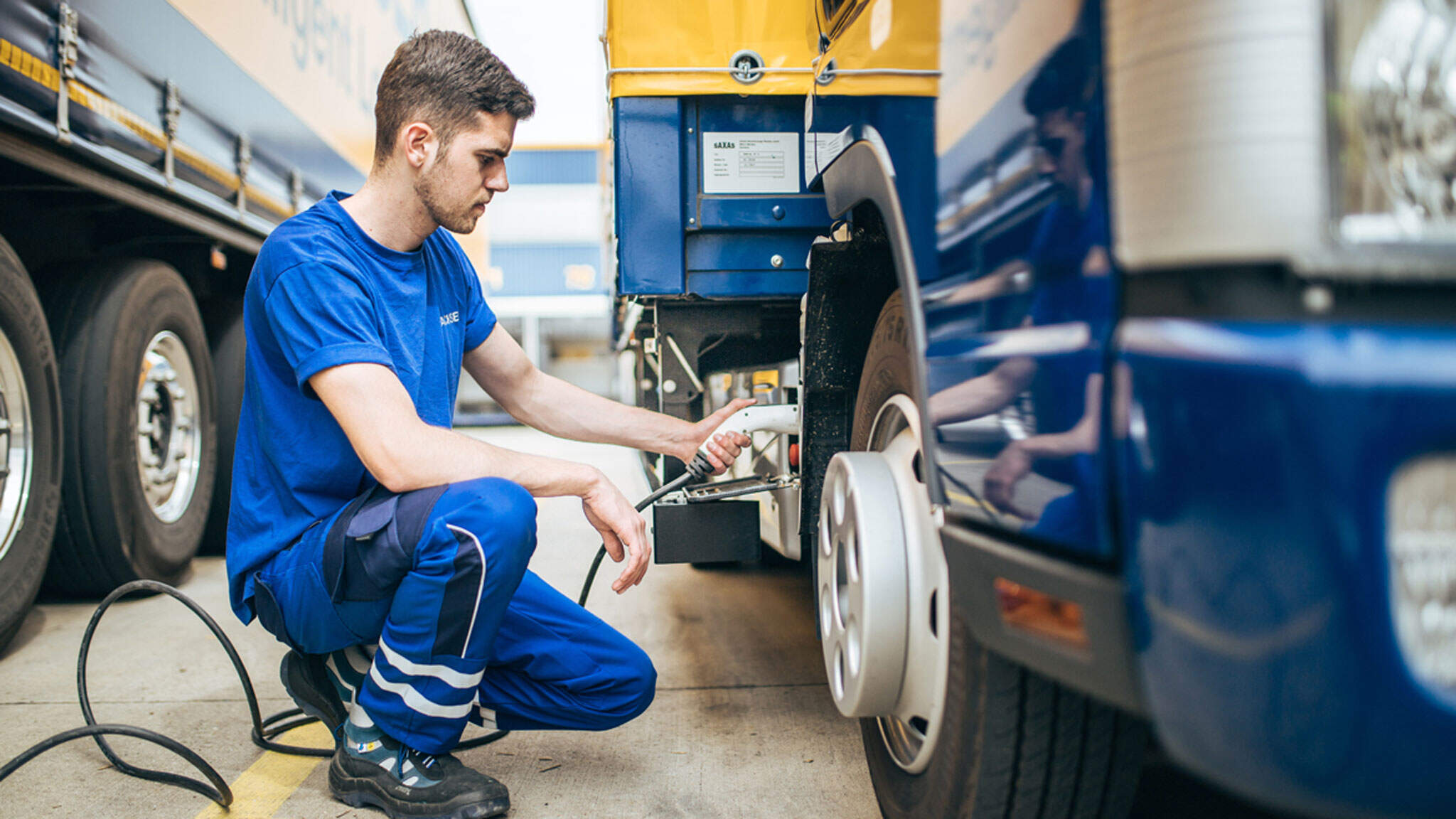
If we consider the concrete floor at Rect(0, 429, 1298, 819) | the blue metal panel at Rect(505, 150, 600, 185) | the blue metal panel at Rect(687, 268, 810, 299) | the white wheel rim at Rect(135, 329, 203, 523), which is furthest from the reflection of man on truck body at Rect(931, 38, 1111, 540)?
the blue metal panel at Rect(505, 150, 600, 185)

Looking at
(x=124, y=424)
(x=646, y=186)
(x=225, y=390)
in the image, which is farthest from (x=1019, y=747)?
(x=225, y=390)

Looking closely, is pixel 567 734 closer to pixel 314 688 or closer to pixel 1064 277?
pixel 314 688

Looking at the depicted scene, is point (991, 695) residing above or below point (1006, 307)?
below

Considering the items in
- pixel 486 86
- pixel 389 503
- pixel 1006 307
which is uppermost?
pixel 486 86

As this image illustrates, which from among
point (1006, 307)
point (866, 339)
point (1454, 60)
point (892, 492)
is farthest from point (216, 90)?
point (1454, 60)

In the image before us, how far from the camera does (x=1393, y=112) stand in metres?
0.68

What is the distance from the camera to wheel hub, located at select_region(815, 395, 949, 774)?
1307 mm

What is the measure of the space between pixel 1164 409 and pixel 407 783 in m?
1.51

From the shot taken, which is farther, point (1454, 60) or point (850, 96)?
point (850, 96)

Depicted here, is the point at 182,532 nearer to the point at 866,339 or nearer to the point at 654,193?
the point at 654,193

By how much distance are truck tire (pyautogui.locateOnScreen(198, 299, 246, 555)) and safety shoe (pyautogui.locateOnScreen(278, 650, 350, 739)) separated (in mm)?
2584

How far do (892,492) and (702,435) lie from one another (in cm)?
92

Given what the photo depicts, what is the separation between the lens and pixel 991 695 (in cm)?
112

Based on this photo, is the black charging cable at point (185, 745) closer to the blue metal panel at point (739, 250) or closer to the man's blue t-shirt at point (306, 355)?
the man's blue t-shirt at point (306, 355)
